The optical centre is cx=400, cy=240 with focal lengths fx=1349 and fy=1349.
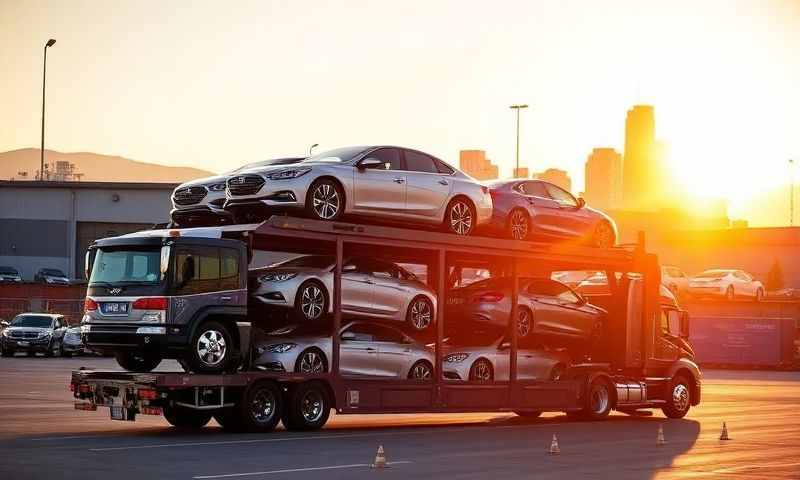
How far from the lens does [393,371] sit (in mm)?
22000

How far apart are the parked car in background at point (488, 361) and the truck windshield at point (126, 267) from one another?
19.8 feet

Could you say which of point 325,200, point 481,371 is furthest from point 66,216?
point 325,200

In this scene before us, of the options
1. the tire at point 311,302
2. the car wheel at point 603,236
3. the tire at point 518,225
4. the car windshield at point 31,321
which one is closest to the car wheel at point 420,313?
the tire at point 311,302

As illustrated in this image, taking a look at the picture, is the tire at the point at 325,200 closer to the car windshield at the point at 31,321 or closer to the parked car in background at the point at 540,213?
the parked car in background at the point at 540,213

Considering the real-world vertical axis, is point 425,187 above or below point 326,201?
above

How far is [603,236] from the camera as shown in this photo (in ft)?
87.2

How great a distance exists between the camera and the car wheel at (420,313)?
22.1 meters

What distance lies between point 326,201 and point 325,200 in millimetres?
22

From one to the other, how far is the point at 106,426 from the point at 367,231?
5.38 metres

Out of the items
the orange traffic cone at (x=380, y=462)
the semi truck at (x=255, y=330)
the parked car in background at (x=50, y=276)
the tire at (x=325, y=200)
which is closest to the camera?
the orange traffic cone at (x=380, y=462)

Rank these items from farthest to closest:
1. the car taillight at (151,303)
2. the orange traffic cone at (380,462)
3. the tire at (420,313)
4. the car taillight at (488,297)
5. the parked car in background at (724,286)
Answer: the parked car in background at (724,286)
the car taillight at (488,297)
the tire at (420,313)
the car taillight at (151,303)
the orange traffic cone at (380,462)

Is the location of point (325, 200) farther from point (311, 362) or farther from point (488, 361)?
point (488, 361)

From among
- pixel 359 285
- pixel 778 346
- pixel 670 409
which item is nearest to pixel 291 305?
pixel 359 285

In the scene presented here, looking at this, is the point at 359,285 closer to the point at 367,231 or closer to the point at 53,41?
the point at 367,231
